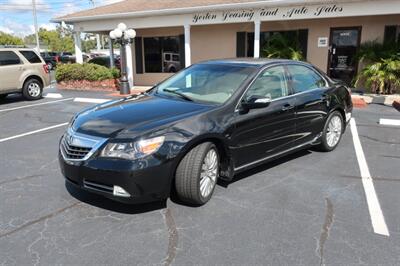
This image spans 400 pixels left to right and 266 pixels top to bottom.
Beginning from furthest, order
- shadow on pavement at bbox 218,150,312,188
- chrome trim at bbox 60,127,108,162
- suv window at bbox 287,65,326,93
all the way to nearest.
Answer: suv window at bbox 287,65,326,93 → shadow on pavement at bbox 218,150,312,188 → chrome trim at bbox 60,127,108,162

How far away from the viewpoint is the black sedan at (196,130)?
11.8 feet

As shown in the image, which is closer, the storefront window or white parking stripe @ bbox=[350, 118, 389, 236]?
white parking stripe @ bbox=[350, 118, 389, 236]

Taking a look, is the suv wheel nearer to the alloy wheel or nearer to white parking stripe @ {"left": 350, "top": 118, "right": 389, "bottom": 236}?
the alloy wheel

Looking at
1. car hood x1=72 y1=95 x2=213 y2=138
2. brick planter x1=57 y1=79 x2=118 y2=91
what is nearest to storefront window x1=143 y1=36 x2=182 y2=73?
brick planter x1=57 y1=79 x2=118 y2=91

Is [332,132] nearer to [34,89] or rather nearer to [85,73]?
[34,89]

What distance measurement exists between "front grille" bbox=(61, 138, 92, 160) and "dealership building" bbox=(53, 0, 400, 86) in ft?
32.6

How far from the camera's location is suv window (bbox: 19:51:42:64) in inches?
493

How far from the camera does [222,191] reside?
4.53m

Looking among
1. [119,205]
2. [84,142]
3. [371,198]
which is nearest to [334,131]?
[371,198]

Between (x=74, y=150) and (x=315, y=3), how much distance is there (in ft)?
34.1

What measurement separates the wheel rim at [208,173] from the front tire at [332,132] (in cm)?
251

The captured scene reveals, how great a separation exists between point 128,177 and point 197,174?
2.36 feet

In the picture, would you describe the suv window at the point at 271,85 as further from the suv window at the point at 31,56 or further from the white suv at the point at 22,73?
the suv window at the point at 31,56

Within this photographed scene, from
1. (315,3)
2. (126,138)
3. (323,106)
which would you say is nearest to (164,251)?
(126,138)
